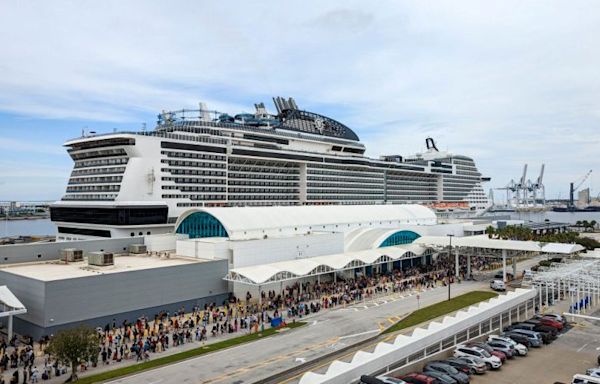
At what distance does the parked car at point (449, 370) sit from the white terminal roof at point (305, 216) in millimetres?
25996

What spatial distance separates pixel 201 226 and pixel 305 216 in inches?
532

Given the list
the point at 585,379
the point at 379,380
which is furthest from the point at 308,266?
the point at 585,379

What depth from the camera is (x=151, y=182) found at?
51.6 m

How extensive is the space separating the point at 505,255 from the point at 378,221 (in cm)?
2141

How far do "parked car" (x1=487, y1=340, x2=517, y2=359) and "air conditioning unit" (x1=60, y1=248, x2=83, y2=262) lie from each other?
3228 cm

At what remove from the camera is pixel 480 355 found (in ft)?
75.0

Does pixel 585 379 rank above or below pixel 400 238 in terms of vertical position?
below

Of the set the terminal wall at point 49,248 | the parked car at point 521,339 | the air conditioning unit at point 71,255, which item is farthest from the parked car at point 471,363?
the terminal wall at point 49,248

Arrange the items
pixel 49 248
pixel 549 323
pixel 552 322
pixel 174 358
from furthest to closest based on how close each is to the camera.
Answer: pixel 49 248 → pixel 552 322 → pixel 549 323 → pixel 174 358

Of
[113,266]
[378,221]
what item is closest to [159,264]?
[113,266]

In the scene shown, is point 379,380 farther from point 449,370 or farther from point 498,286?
point 498,286

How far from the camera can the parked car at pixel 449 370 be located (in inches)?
805

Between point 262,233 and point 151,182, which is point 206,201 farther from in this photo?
point 262,233

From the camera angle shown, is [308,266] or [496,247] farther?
[496,247]
